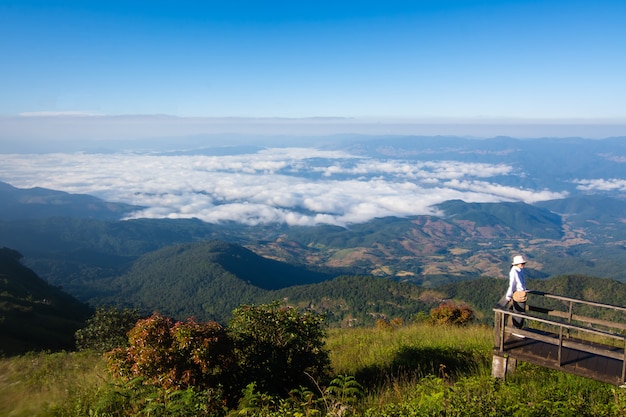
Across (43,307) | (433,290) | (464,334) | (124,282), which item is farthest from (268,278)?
(464,334)

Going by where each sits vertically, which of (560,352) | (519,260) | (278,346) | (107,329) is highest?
(519,260)

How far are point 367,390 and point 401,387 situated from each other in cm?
73

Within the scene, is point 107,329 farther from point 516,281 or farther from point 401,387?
point 516,281

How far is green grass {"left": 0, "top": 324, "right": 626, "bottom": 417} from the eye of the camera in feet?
19.4

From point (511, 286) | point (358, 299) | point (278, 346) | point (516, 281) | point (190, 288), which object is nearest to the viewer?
point (278, 346)

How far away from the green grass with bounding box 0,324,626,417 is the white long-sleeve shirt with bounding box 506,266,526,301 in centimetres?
165

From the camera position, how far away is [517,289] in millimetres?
9359

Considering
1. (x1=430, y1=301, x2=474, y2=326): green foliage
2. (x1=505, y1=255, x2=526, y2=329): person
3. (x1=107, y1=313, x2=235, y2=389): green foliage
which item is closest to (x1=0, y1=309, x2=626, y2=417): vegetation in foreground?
(x1=107, y1=313, x2=235, y2=389): green foliage

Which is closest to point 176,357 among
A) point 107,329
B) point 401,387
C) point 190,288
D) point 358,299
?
point 401,387

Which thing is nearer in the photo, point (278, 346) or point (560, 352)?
point (560, 352)

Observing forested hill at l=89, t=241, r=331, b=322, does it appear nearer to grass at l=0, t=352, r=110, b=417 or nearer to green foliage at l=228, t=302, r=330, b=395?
grass at l=0, t=352, r=110, b=417

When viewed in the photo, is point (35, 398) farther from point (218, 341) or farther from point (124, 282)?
point (124, 282)

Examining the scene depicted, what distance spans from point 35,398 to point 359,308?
12624 cm

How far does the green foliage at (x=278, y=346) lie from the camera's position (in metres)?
8.30
